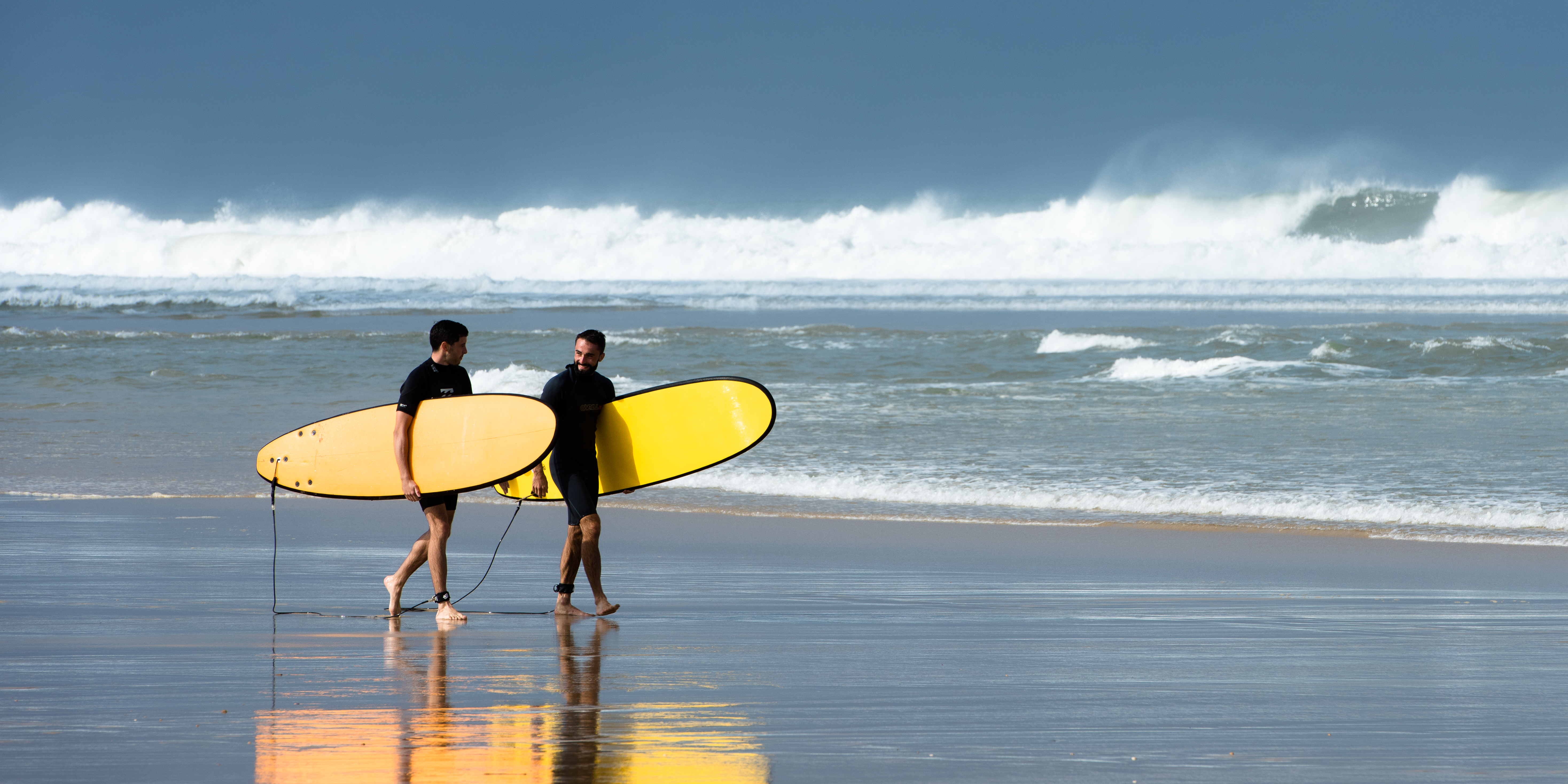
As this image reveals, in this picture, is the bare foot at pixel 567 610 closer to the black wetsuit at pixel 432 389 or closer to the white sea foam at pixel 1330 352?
the black wetsuit at pixel 432 389

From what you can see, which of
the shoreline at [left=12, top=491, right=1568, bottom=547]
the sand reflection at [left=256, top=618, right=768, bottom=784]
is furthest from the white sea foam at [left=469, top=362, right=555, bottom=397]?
the sand reflection at [left=256, top=618, right=768, bottom=784]

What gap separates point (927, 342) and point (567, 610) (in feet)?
57.5

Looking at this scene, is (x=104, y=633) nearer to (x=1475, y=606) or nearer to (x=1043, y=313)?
(x=1475, y=606)

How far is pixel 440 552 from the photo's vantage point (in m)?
5.11

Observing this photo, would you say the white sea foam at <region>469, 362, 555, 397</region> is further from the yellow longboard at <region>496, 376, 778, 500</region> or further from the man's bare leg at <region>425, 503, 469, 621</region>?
the man's bare leg at <region>425, 503, 469, 621</region>

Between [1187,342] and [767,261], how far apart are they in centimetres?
2767

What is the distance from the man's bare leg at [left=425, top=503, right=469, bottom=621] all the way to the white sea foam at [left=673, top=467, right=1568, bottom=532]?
390 cm

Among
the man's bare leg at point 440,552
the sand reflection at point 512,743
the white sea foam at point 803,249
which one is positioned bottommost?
the sand reflection at point 512,743

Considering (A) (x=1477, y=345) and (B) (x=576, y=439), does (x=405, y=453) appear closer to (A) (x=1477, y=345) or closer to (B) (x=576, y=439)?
(B) (x=576, y=439)

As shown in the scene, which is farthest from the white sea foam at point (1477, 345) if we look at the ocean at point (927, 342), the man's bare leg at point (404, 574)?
the man's bare leg at point (404, 574)

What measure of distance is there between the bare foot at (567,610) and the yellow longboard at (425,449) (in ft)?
1.64

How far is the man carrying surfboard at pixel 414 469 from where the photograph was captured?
504 cm

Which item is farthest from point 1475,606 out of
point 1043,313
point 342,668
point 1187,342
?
point 1043,313

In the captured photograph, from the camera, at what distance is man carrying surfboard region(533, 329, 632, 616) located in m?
5.17
